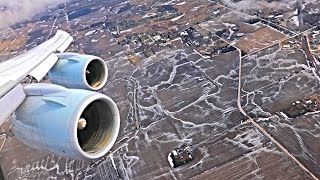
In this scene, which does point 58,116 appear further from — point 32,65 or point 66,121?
point 32,65

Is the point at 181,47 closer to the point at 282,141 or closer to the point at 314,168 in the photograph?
the point at 282,141

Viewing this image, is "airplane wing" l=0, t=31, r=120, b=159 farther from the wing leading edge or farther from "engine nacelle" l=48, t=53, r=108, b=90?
"engine nacelle" l=48, t=53, r=108, b=90

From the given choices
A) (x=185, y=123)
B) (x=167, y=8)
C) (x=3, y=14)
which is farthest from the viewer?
(x=3, y=14)

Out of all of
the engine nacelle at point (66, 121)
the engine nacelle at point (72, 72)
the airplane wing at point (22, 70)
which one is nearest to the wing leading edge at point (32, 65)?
the airplane wing at point (22, 70)

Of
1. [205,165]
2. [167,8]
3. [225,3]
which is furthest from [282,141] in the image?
[167,8]

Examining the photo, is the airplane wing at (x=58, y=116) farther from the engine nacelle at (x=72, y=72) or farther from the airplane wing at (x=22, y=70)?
the engine nacelle at (x=72, y=72)

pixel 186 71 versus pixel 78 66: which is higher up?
pixel 78 66

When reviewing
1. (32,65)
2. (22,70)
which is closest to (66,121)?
(22,70)
